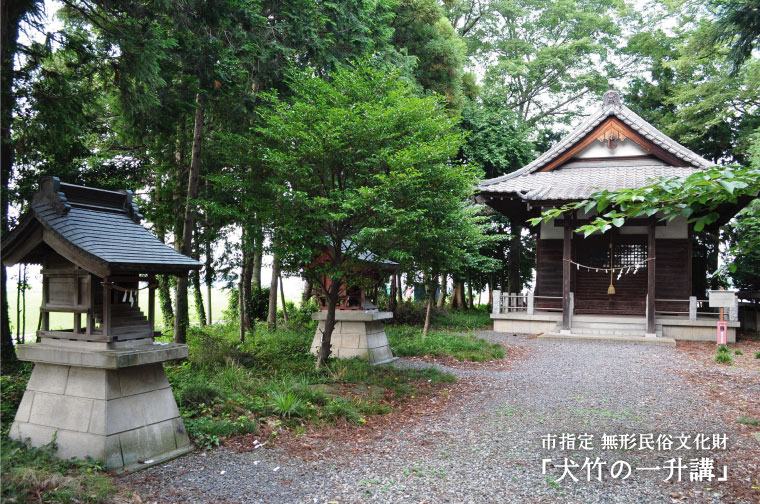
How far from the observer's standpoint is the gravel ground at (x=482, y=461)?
435cm

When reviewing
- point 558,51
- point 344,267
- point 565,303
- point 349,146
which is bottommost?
point 565,303

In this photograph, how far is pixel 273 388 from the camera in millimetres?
6902

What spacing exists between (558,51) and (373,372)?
21.8 m

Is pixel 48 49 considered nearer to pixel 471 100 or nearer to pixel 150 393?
pixel 150 393

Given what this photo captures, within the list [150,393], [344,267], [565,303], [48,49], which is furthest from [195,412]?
[565,303]

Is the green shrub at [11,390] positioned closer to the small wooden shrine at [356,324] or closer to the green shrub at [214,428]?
the green shrub at [214,428]

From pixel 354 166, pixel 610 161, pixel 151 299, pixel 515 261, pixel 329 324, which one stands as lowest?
pixel 329 324

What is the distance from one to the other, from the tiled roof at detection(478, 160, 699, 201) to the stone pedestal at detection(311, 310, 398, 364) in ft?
23.0

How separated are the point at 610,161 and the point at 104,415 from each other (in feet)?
56.1

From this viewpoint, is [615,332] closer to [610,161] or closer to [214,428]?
[610,161]

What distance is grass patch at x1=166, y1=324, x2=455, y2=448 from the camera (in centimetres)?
604

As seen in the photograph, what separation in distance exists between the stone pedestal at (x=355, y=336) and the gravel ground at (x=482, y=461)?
2.62 meters

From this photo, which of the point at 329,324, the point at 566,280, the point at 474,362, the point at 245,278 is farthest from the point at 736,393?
the point at 245,278

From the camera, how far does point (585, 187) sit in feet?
49.8
